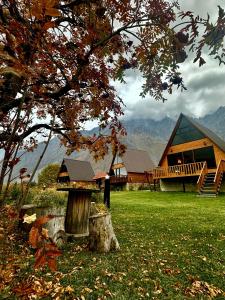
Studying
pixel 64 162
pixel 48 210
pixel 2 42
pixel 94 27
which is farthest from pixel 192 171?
pixel 64 162

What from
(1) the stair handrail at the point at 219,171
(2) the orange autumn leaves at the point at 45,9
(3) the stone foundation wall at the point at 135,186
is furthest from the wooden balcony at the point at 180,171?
(2) the orange autumn leaves at the point at 45,9

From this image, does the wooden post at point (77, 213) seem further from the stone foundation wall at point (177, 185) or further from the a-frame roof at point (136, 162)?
the a-frame roof at point (136, 162)

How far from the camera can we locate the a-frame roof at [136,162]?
47175 mm

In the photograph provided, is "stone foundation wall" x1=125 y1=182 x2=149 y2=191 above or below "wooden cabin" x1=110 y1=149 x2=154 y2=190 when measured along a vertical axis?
below

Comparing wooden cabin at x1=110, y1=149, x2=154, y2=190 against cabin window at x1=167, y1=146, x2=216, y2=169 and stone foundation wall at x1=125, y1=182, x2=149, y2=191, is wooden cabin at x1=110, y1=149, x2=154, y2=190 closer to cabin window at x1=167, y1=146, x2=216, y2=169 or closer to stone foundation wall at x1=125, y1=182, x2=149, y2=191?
stone foundation wall at x1=125, y1=182, x2=149, y2=191

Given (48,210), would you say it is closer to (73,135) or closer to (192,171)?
(73,135)

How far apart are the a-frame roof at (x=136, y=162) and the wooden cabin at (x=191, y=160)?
14.9 metres

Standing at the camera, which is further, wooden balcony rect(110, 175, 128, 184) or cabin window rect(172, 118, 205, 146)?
wooden balcony rect(110, 175, 128, 184)

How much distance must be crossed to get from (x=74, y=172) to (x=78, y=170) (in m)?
1.28

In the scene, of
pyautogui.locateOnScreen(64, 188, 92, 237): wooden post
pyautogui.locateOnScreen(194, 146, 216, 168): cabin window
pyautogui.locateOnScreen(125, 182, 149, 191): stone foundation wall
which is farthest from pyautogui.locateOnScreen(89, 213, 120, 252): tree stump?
pyautogui.locateOnScreen(125, 182, 149, 191): stone foundation wall

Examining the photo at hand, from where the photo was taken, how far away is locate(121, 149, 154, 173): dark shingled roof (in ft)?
155

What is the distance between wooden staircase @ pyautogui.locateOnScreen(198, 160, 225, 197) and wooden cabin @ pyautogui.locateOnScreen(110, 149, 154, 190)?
16.8 meters

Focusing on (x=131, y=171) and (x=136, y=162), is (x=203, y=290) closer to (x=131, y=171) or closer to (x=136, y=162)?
(x=131, y=171)

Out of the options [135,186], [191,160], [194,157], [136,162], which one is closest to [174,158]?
[191,160]
